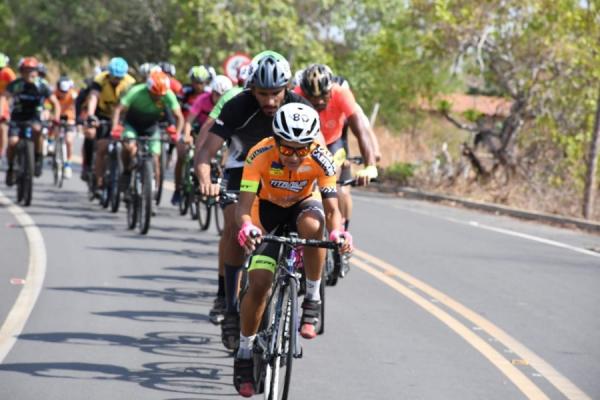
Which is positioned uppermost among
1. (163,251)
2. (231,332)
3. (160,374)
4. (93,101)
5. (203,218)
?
(93,101)

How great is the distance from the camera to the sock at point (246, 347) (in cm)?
719

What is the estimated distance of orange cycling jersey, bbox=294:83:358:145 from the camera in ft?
37.1

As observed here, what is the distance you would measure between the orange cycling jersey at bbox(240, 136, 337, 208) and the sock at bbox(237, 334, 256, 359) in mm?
810

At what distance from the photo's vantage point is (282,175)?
24.4 feet

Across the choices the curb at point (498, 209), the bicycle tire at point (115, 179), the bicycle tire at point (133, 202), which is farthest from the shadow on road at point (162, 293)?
the curb at point (498, 209)

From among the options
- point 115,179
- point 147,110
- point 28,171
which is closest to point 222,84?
point 147,110

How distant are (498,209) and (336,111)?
12.8 metres

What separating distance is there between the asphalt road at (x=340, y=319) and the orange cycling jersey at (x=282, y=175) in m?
1.18

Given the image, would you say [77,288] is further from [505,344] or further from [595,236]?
[595,236]

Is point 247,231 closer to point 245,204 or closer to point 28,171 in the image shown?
point 245,204

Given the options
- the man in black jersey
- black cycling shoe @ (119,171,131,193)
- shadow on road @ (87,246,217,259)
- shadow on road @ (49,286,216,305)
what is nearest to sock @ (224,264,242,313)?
the man in black jersey

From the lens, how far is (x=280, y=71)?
8.13 meters

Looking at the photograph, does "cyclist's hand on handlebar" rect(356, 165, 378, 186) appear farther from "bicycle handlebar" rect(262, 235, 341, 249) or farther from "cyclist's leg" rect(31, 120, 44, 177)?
"cyclist's leg" rect(31, 120, 44, 177)

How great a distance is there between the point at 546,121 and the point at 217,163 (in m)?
13.8
